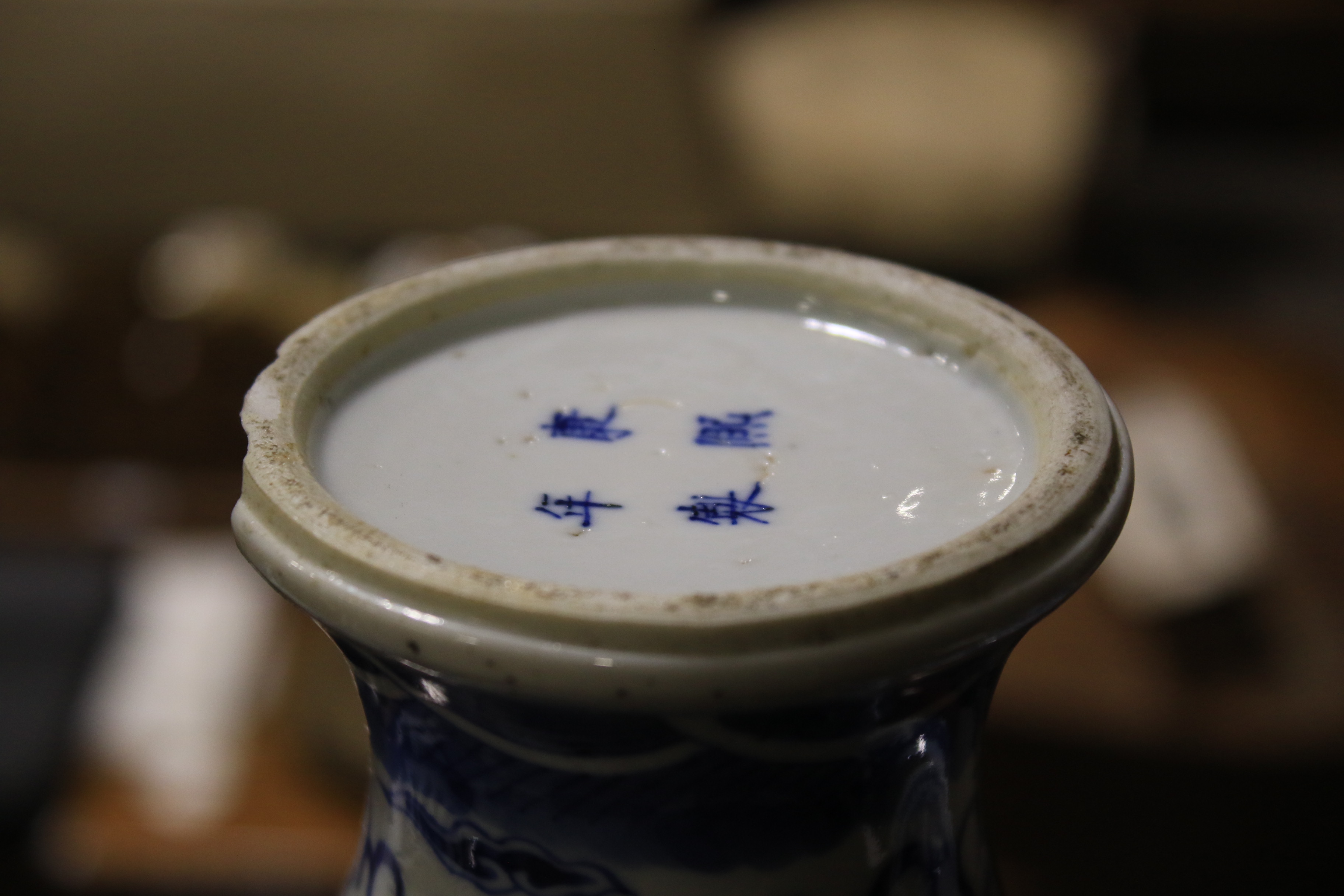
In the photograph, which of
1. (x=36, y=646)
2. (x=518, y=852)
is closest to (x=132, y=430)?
(x=36, y=646)

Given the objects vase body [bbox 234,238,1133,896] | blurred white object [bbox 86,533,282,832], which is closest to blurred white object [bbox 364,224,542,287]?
blurred white object [bbox 86,533,282,832]

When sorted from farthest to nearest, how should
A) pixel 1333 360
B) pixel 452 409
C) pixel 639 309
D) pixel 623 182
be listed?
pixel 623 182, pixel 1333 360, pixel 639 309, pixel 452 409

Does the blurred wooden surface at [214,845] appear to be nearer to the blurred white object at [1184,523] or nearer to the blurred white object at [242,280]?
the blurred white object at [242,280]

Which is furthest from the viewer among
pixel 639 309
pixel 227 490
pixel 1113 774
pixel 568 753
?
pixel 227 490

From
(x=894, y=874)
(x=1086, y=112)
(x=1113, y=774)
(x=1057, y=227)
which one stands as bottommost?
(x=1057, y=227)

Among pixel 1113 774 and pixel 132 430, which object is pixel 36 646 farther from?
pixel 1113 774

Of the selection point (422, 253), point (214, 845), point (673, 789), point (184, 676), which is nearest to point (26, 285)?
point (422, 253)

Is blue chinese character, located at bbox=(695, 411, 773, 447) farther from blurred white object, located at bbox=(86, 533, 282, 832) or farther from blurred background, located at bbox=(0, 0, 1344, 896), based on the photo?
blurred white object, located at bbox=(86, 533, 282, 832)
